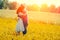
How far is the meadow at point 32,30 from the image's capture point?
1.73 metres

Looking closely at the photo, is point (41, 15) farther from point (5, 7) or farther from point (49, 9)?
point (5, 7)

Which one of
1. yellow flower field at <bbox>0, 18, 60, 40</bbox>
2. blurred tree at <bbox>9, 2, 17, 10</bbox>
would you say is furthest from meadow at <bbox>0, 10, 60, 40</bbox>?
blurred tree at <bbox>9, 2, 17, 10</bbox>

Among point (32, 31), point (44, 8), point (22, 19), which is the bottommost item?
point (32, 31)

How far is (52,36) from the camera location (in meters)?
1.73

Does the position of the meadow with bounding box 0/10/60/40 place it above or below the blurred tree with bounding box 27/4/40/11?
below

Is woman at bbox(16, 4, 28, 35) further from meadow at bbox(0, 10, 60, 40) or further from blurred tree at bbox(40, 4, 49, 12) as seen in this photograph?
blurred tree at bbox(40, 4, 49, 12)

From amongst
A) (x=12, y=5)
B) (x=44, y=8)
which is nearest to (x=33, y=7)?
(x=44, y=8)

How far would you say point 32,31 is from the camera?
176cm

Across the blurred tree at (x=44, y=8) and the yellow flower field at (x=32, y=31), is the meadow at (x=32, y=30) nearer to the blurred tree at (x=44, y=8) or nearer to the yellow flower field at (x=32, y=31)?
the yellow flower field at (x=32, y=31)

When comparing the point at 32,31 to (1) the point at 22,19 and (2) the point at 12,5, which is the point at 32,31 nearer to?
(1) the point at 22,19

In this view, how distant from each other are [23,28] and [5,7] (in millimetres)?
286

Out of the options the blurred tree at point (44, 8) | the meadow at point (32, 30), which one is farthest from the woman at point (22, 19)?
the blurred tree at point (44, 8)

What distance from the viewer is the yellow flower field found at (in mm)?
1732

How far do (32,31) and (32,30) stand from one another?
0.01m
